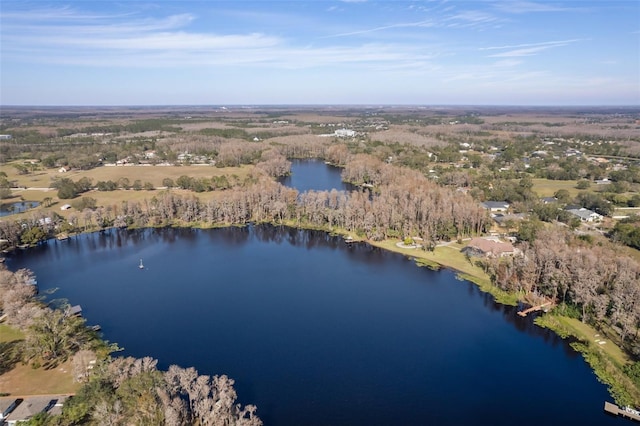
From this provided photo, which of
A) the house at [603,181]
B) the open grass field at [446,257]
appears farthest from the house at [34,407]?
the house at [603,181]

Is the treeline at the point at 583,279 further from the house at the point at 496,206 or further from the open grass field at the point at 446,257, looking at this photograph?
the house at the point at 496,206

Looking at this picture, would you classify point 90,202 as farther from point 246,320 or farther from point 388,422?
point 388,422

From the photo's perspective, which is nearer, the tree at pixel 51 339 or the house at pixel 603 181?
the tree at pixel 51 339

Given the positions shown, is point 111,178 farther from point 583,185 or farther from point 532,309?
point 583,185

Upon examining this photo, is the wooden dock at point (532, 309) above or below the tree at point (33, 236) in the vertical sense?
below

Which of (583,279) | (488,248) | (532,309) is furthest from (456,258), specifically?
(583,279)

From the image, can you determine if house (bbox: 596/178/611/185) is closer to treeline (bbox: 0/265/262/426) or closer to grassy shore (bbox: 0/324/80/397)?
treeline (bbox: 0/265/262/426)
